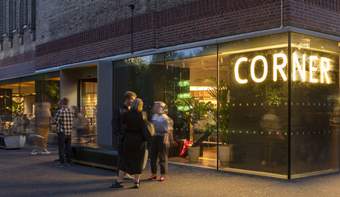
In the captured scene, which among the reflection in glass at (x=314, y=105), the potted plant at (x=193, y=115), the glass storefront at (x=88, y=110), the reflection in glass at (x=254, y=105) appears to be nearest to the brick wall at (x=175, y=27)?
the reflection in glass at (x=254, y=105)

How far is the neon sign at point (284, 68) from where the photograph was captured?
11.7 metres

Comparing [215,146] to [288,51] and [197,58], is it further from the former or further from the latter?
[288,51]

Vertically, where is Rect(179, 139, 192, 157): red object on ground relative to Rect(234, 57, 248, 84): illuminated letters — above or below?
below

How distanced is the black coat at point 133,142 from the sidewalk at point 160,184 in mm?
475

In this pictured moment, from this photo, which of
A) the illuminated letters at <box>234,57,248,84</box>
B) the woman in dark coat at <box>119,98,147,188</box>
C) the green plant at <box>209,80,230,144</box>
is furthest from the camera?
the green plant at <box>209,80,230,144</box>

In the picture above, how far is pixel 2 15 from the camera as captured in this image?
29.0 metres

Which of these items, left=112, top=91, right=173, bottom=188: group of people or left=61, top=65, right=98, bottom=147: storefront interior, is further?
left=61, top=65, right=98, bottom=147: storefront interior

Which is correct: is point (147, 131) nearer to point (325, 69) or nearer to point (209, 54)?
point (209, 54)

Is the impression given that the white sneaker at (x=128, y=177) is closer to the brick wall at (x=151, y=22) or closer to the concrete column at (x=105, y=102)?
the brick wall at (x=151, y=22)

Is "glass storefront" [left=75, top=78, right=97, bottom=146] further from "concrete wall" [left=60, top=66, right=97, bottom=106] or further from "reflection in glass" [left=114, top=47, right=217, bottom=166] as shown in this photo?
"reflection in glass" [left=114, top=47, right=217, bottom=166]

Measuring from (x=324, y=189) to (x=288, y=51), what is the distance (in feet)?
10.2

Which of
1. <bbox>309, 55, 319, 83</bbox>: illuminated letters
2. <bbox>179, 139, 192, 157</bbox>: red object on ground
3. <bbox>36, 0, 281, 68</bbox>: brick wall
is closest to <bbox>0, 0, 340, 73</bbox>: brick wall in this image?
<bbox>36, 0, 281, 68</bbox>: brick wall

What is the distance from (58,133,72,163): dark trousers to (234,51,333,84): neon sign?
16.2ft

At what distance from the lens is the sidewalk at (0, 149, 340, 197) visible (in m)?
9.87
